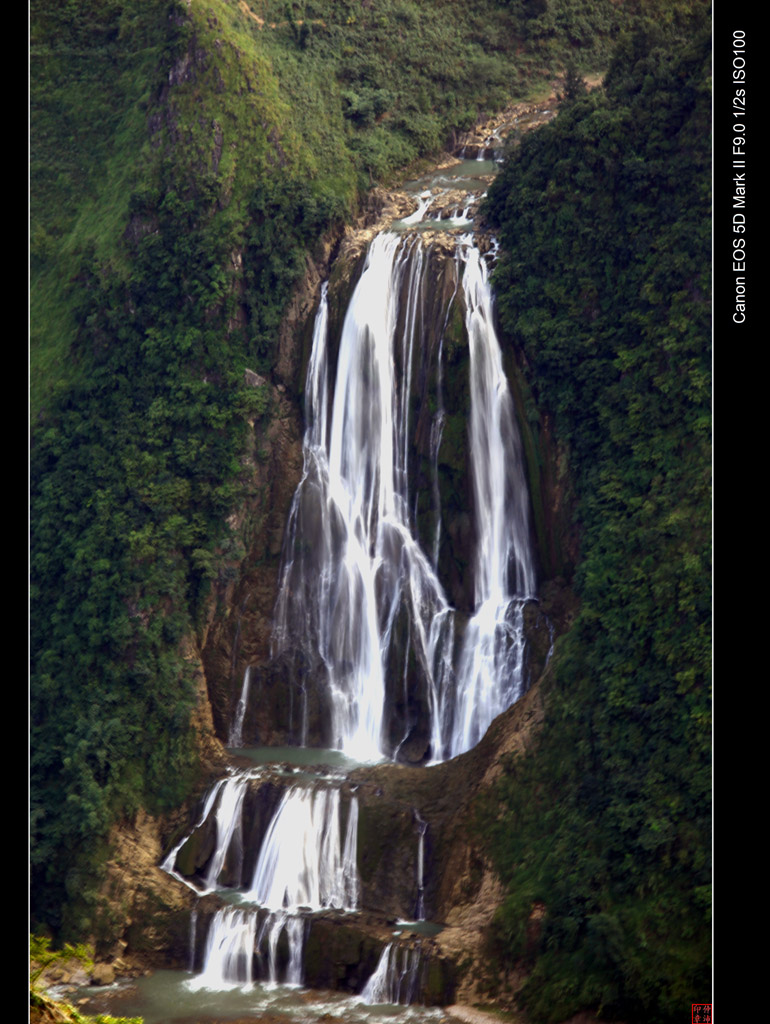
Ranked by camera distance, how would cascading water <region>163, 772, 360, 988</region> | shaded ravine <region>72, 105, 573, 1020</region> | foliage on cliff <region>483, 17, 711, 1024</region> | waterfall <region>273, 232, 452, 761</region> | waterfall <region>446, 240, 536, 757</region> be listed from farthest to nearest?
waterfall <region>273, 232, 452, 761</region>
waterfall <region>446, 240, 536, 757</region>
shaded ravine <region>72, 105, 573, 1020</region>
cascading water <region>163, 772, 360, 988</region>
foliage on cliff <region>483, 17, 711, 1024</region>

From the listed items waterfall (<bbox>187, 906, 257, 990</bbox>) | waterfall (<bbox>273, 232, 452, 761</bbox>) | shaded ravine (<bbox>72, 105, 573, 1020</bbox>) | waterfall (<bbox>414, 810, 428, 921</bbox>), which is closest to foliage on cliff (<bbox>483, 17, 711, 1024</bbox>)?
waterfall (<bbox>414, 810, 428, 921</bbox>)

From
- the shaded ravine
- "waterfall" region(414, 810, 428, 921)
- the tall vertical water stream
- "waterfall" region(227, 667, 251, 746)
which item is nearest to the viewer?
"waterfall" region(414, 810, 428, 921)

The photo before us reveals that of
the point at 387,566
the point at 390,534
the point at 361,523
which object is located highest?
the point at 361,523

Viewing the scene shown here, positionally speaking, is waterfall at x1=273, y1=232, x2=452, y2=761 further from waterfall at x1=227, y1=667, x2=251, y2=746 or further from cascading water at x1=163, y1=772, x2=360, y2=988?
cascading water at x1=163, y1=772, x2=360, y2=988

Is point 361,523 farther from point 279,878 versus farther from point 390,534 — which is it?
point 279,878

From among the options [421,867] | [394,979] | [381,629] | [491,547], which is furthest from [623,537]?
[394,979]

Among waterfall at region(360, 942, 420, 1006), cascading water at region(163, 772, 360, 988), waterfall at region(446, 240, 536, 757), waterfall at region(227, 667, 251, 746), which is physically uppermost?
waterfall at region(446, 240, 536, 757)

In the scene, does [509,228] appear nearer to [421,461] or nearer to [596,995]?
[421,461]
